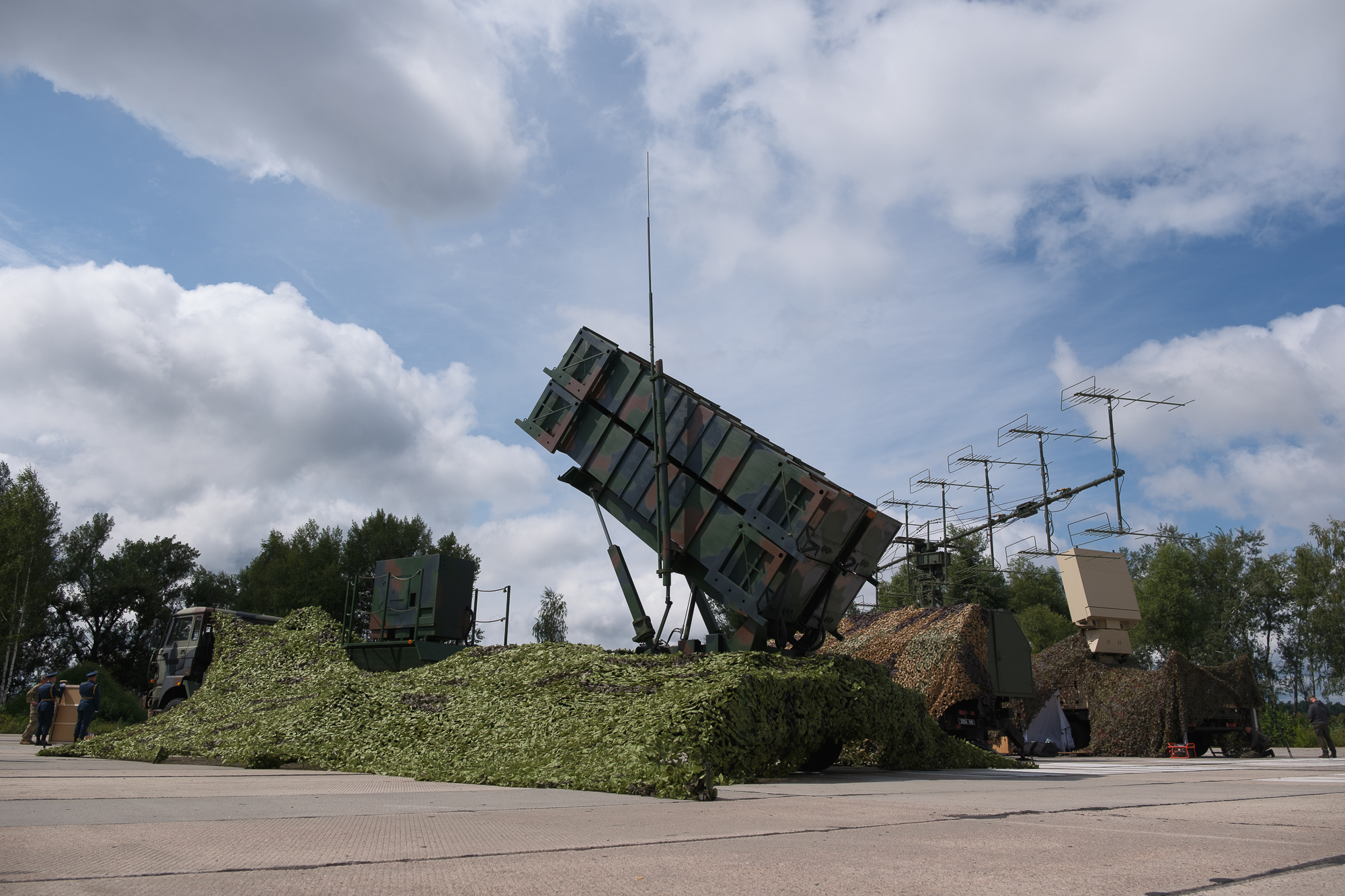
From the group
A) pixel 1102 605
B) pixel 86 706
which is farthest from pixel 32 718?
pixel 1102 605

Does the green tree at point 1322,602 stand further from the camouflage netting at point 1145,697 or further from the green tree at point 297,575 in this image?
the green tree at point 297,575

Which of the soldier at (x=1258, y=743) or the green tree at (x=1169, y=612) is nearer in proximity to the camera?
the soldier at (x=1258, y=743)

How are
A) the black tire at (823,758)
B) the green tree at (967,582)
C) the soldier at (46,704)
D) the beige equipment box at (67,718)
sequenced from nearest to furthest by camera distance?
the black tire at (823,758)
the soldier at (46,704)
the beige equipment box at (67,718)
the green tree at (967,582)

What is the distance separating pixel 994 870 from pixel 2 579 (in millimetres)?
38879

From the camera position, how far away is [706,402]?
35.1 ft

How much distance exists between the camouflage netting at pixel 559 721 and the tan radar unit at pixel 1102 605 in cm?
921

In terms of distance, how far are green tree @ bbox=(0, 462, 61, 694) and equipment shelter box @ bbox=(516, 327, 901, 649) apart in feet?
97.7

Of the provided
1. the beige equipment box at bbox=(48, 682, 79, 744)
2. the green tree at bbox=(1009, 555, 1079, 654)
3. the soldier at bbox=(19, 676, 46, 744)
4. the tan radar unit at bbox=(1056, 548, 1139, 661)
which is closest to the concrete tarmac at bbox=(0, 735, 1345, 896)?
Answer: the soldier at bbox=(19, 676, 46, 744)

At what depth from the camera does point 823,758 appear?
376 inches

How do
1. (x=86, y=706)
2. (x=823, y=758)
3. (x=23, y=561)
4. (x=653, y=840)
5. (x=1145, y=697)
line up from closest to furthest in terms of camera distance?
(x=653, y=840), (x=823, y=758), (x=86, y=706), (x=1145, y=697), (x=23, y=561)

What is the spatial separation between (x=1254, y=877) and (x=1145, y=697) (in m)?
17.0

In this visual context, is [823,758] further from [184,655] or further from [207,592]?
[207,592]

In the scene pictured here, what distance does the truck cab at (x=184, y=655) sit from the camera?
17312 mm

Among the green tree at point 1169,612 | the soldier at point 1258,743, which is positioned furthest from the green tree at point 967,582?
the soldier at point 1258,743
